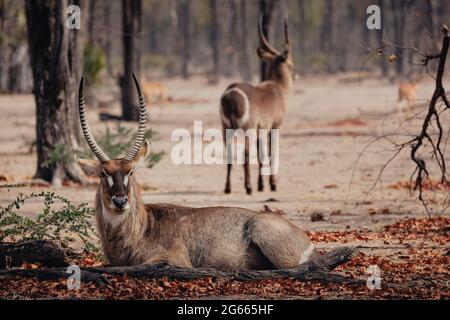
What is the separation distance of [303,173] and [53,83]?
4493 millimetres

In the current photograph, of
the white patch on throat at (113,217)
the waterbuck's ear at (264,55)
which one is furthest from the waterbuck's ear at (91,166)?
the waterbuck's ear at (264,55)

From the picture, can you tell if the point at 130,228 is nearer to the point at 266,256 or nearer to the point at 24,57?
the point at 266,256

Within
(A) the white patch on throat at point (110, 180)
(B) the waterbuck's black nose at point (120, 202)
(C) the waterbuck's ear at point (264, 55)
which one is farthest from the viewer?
(C) the waterbuck's ear at point (264, 55)

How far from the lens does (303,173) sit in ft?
52.0

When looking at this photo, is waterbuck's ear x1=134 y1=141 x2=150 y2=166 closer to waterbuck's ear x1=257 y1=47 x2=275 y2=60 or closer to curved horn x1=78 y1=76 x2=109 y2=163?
curved horn x1=78 y1=76 x2=109 y2=163

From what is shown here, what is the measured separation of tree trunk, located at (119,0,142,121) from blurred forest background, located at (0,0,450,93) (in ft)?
0.11

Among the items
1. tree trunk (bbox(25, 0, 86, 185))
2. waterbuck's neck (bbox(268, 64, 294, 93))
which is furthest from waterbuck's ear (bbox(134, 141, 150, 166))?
waterbuck's neck (bbox(268, 64, 294, 93))

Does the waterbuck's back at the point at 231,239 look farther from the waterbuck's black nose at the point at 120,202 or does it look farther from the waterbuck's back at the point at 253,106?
the waterbuck's back at the point at 253,106

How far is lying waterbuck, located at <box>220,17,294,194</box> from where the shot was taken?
43.5ft

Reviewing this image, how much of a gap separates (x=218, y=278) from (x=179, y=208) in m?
0.81

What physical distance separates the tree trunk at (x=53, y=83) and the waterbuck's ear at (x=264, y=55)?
2950mm

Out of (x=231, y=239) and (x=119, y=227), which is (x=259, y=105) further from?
(x=119, y=227)

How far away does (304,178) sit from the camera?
600 inches

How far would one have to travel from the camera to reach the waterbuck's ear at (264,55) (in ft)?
49.7
